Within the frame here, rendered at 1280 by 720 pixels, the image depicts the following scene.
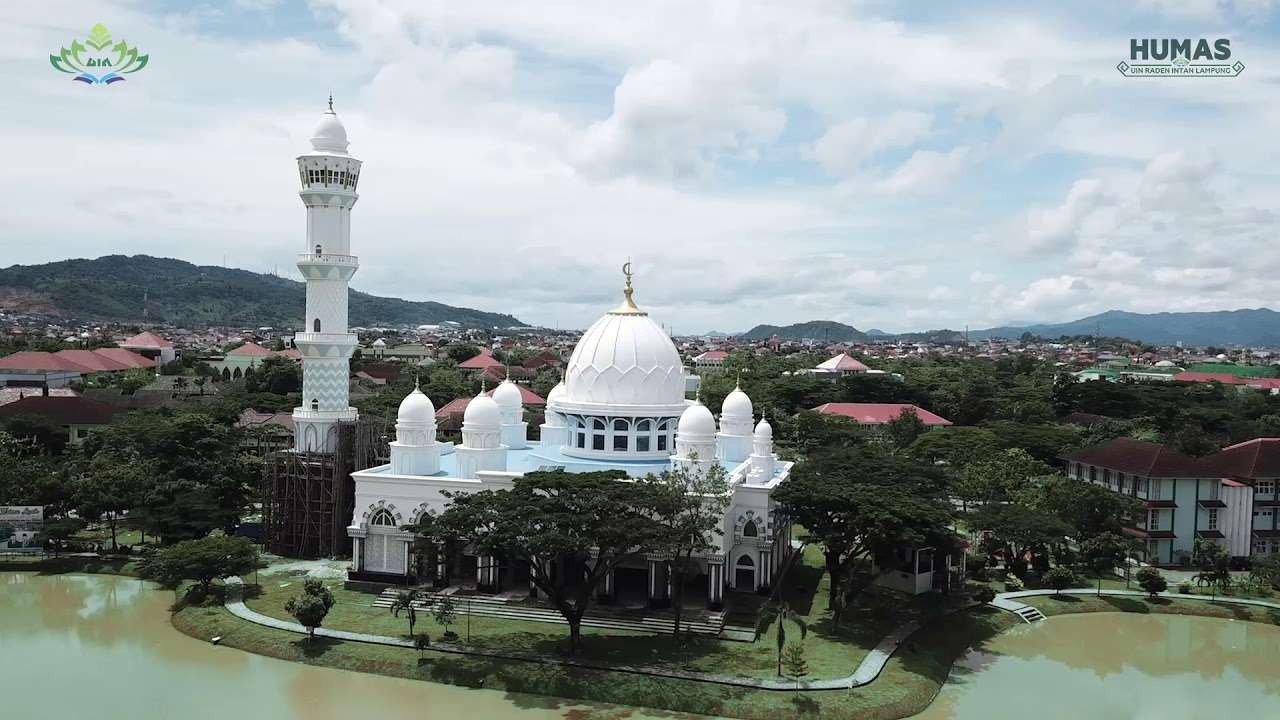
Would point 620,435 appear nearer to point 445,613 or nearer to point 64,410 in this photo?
point 445,613

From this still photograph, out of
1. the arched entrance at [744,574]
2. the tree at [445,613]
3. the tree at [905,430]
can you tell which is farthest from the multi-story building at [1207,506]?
the tree at [445,613]

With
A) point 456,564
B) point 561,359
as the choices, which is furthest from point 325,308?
point 561,359

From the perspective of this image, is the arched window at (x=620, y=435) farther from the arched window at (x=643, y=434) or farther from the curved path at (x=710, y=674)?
the curved path at (x=710, y=674)

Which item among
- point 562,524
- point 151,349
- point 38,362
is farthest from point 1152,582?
point 151,349

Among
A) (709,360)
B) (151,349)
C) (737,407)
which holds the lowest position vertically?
(709,360)

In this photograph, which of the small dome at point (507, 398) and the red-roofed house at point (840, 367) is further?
the red-roofed house at point (840, 367)

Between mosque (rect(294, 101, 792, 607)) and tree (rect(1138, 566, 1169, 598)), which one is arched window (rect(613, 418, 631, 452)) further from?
tree (rect(1138, 566, 1169, 598))

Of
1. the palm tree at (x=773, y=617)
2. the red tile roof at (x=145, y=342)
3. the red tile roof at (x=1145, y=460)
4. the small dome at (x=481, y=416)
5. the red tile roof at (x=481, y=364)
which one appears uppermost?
the red tile roof at (x=145, y=342)
